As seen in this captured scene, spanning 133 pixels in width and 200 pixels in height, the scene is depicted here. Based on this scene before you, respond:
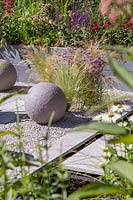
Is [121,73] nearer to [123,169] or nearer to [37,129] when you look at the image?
[123,169]

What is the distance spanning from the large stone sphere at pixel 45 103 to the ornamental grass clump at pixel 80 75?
0.60 meters

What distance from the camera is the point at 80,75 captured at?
6.36m

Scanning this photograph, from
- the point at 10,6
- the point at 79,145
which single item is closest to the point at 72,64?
the point at 79,145

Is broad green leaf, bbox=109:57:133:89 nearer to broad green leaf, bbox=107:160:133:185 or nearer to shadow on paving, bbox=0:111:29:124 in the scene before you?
broad green leaf, bbox=107:160:133:185

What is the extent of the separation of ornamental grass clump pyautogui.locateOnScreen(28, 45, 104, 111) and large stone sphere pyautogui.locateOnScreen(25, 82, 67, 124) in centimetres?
60

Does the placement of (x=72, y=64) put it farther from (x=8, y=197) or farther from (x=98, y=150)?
(x=8, y=197)

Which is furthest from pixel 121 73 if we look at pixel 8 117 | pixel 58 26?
pixel 58 26

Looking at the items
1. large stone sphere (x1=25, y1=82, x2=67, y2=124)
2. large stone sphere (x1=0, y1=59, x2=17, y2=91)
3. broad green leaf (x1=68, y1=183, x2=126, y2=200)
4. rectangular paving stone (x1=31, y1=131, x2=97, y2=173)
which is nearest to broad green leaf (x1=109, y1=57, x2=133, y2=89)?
broad green leaf (x1=68, y1=183, x2=126, y2=200)

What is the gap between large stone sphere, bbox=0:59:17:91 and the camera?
733cm

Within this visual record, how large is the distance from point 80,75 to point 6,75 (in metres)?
1.37

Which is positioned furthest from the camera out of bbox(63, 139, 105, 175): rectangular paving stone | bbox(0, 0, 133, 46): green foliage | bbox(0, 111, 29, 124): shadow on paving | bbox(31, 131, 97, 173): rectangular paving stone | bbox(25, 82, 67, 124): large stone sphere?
bbox(0, 0, 133, 46): green foliage

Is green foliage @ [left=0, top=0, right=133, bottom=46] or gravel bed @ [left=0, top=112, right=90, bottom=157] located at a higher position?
green foliage @ [left=0, top=0, right=133, bottom=46]

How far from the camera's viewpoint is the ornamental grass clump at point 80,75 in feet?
20.8

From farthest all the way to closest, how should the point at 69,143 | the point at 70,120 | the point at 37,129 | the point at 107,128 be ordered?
the point at 70,120 < the point at 37,129 < the point at 69,143 < the point at 107,128
